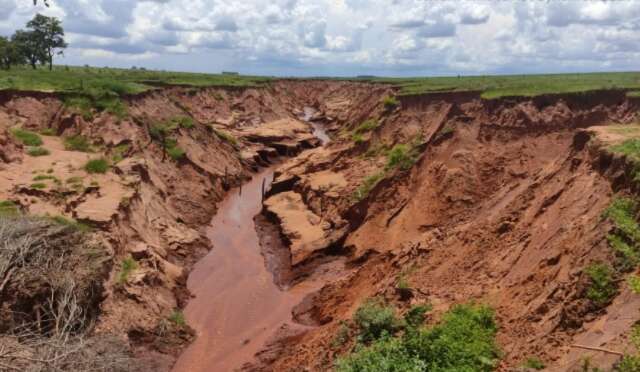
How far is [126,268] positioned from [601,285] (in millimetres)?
15900

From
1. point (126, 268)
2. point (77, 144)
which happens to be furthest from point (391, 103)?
point (126, 268)

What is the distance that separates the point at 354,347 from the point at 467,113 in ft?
60.0

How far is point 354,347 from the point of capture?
45.1ft

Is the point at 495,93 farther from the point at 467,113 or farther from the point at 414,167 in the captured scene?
the point at 414,167

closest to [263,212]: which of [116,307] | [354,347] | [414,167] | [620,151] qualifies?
[414,167]

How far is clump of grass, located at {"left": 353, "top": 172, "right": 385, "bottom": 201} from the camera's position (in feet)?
88.6

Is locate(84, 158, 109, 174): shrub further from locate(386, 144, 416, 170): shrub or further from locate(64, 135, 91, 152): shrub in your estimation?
locate(386, 144, 416, 170): shrub

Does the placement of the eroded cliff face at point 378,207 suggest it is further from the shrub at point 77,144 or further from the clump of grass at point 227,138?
the clump of grass at point 227,138

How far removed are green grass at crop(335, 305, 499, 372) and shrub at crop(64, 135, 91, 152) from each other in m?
22.8

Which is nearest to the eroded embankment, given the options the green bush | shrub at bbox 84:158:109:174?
the green bush

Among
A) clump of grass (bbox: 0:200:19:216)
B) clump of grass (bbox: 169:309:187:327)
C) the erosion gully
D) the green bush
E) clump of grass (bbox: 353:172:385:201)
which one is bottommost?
the erosion gully

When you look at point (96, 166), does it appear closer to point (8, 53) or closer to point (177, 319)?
point (177, 319)

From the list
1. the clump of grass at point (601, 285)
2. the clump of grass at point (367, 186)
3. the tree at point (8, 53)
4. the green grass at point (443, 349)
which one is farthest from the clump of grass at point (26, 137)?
the tree at point (8, 53)

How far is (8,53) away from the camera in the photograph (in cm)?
5584
